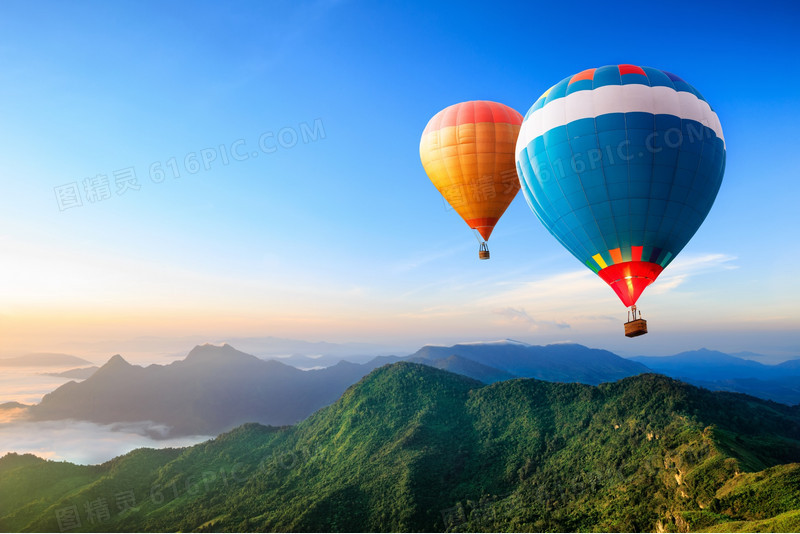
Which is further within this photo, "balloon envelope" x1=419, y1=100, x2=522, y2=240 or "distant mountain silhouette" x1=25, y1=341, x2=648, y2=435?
"distant mountain silhouette" x1=25, y1=341, x2=648, y2=435

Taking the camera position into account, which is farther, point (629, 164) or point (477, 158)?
point (477, 158)

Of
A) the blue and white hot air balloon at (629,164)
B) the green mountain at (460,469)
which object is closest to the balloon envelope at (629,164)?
the blue and white hot air balloon at (629,164)

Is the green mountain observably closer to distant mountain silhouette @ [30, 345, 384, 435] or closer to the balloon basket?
the balloon basket

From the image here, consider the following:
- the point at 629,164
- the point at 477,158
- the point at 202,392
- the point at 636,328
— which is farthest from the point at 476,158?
the point at 202,392

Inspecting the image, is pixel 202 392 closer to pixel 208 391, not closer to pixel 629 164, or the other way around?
pixel 208 391

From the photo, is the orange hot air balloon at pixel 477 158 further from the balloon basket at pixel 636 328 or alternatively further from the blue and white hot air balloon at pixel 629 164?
the balloon basket at pixel 636 328

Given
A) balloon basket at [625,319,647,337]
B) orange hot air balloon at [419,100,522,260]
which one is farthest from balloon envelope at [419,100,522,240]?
balloon basket at [625,319,647,337]
